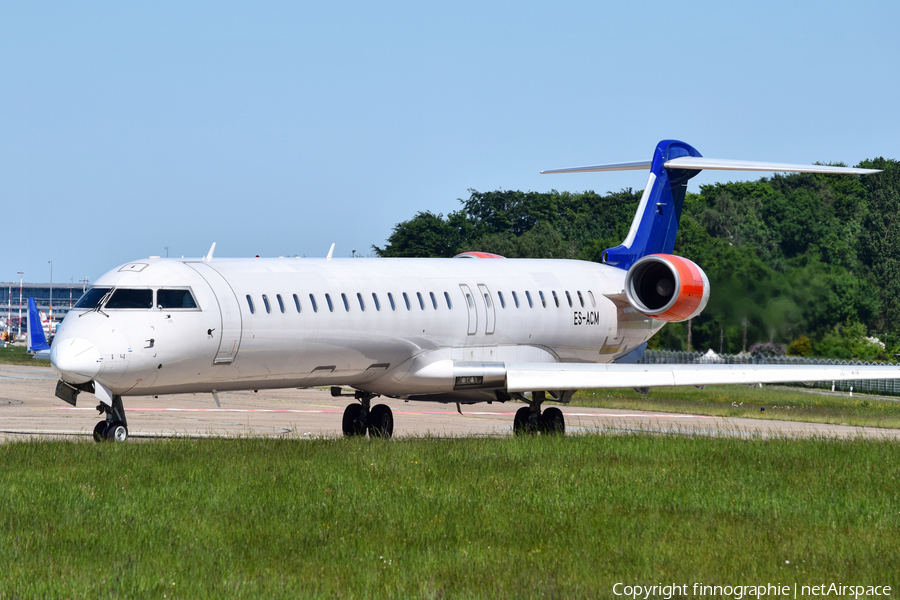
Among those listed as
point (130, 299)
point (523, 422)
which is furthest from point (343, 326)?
point (523, 422)

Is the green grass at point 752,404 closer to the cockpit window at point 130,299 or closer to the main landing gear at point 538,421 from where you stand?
the main landing gear at point 538,421

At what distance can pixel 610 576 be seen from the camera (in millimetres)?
9172

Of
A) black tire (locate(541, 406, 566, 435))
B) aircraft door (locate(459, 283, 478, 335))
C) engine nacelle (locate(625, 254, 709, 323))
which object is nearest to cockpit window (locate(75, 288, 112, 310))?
aircraft door (locate(459, 283, 478, 335))

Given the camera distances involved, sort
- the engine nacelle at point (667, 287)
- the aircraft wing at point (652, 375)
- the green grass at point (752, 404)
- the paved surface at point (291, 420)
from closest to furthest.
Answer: the aircraft wing at point (652, 375) < the engine nacelle at point (667, 287) < the paved surface at point (291, 420) < the green grass at point (752, 404)

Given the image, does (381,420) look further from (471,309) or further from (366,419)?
(471,309)

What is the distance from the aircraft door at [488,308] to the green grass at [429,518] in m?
4.44

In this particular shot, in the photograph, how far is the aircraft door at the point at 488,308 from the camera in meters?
21.5

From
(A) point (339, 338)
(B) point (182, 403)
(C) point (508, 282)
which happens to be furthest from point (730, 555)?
(B) point (182, 403)

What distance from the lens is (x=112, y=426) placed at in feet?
55.9

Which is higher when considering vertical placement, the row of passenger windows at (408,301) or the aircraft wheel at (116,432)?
the row of passenger windows at (408,301)

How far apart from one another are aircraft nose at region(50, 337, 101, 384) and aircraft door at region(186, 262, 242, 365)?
1950mm

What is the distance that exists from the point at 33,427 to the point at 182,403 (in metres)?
9.67

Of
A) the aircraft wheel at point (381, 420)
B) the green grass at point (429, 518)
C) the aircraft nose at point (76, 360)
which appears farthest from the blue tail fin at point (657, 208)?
the aircraft nose at point (76, 360)

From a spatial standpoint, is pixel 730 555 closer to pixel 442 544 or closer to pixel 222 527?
pixel 442 544
